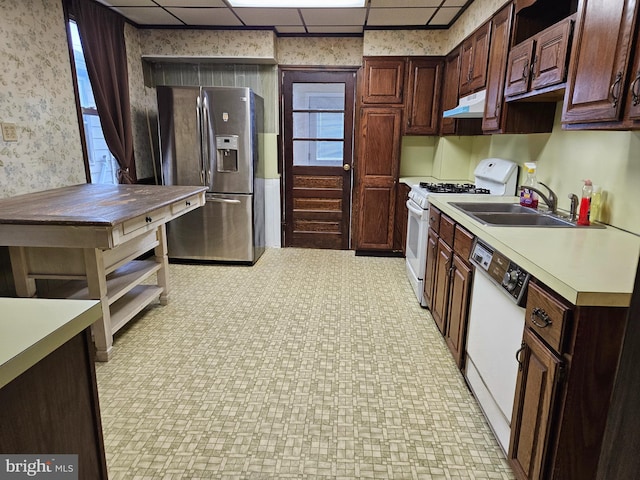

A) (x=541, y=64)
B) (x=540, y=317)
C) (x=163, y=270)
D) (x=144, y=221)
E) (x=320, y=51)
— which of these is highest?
(x=320, y=51)

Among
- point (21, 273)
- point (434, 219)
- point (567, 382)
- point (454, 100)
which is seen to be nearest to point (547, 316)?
point (567, 382)

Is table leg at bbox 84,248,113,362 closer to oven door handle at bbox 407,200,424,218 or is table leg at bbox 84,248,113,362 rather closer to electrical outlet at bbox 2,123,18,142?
electrical outlet at bbox 2,123,18,142

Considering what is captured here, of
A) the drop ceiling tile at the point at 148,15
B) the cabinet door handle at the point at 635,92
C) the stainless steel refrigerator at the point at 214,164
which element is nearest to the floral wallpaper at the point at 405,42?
the stainless steel refrigerator at the point at 214,164

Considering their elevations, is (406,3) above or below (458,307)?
above

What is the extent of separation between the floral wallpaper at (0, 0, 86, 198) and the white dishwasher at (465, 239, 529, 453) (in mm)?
2912

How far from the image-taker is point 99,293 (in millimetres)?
2250

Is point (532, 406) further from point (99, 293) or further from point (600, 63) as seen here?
point (99, 293)

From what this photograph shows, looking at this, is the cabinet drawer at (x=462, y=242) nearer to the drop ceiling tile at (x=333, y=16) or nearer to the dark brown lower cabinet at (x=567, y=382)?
the dark brown lower cabinet at (x=567, y=382)

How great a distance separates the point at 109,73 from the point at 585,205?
3779 mm

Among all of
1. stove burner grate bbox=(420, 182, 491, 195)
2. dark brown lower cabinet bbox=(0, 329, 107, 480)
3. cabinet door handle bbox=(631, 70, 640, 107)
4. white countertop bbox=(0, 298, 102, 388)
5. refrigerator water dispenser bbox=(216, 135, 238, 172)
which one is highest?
cabinet door handle bbox=(631, 70, 640, 107)

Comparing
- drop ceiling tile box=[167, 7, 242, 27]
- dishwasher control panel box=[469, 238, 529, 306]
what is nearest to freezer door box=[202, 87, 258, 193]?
drop ceiling tile box=[167, 7, 242, 27]

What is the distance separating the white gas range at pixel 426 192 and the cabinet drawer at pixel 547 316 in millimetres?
1804

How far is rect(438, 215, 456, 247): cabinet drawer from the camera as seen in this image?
2473mm

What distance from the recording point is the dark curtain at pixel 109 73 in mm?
3242
